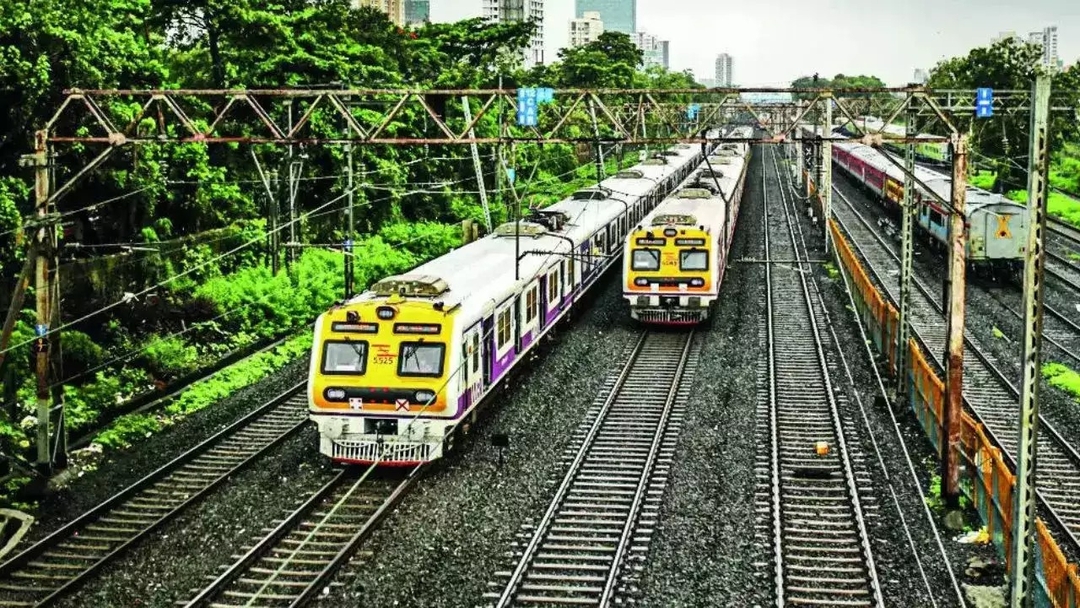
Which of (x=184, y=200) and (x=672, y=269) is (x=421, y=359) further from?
(x=184, y=200)

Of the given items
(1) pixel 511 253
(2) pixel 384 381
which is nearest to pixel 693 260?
(1) pixel 511 253

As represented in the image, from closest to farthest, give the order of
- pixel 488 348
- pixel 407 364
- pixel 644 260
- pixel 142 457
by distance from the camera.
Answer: pixel 407 364, pixel 142 457, pixel 488 348, pixel 644 260

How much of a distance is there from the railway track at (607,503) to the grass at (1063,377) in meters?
7.33

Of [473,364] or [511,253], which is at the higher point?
[511,253]

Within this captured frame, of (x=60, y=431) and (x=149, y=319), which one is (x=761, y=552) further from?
(x=149, y=319)

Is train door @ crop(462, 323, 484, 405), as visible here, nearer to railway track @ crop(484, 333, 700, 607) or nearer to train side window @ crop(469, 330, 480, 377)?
train side window @ crop(469, 330, 480, 377)

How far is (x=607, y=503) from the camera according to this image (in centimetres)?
1500

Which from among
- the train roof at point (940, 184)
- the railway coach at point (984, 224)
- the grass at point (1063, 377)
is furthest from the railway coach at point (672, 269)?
the grass at point (1063, 377)

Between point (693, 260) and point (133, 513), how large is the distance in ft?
48.6

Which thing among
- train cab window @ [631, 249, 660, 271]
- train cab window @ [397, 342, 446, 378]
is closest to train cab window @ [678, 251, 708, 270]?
train cab window @ [631, 249, 660, 271]

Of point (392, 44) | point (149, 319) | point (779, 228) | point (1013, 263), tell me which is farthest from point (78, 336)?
point (779, 228)

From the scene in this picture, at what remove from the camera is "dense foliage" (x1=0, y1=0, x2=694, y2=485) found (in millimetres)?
18828

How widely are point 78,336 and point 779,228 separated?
3326 cm

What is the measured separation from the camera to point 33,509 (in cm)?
1467
